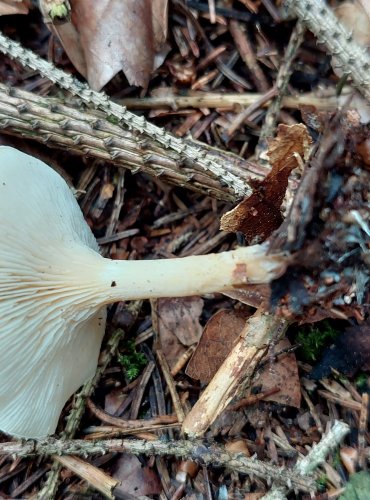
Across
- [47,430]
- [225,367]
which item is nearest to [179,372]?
[225,367]

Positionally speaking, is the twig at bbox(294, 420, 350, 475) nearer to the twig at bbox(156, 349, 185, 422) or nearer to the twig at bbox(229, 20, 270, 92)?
the twig at bbox(156, 349, 185, 422)

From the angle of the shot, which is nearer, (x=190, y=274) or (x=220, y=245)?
(x=190, y=274)

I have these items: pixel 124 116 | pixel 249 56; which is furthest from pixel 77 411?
pixel 249 56

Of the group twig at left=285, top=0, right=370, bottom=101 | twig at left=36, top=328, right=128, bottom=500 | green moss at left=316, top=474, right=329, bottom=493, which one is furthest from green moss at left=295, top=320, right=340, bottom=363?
twig at left=285, top=0, right=370, bottom=101

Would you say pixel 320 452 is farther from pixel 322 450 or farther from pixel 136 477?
pixel 136 477

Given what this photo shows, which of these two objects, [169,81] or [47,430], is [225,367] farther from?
[169,81]

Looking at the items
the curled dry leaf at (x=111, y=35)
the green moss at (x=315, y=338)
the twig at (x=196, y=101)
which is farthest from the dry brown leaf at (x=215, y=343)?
the curled dry leaf at (x=111, y=35)
